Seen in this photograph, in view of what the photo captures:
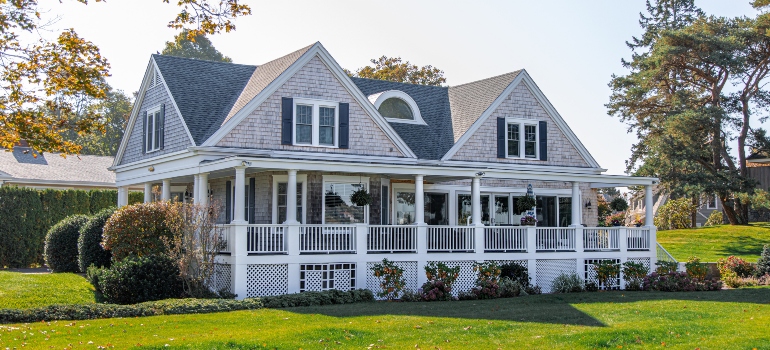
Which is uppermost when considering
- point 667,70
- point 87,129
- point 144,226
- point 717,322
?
point 667,70

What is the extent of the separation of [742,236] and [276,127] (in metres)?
25.6

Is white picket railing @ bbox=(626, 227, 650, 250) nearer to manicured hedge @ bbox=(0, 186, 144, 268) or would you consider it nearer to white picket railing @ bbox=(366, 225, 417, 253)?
white picket railing @ bbox=(366, 225, 417, 253)

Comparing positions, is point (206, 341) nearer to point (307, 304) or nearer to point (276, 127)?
point (307, 304)

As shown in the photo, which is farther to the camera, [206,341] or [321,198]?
[321,198]

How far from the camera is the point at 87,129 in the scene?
1647 cm

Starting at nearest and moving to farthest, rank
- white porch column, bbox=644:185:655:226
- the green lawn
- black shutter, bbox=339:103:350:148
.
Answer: black shutter, bbox=339:103:350:148
white porch column, bbox=644:185:655:226
the green lawn

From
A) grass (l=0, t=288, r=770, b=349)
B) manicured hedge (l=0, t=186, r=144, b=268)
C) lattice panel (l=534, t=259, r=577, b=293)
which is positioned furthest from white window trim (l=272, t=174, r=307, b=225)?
manicured hedge (l=0, t=186, r=144, b=268)

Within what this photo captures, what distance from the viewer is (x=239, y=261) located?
19.4 metres

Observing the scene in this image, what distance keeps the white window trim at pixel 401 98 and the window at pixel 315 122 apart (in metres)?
2.53

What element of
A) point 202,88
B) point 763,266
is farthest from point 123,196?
point 763,266

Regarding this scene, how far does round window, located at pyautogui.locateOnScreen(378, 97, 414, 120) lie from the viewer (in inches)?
1051

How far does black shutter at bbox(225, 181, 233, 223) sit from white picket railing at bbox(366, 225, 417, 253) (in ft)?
16.5

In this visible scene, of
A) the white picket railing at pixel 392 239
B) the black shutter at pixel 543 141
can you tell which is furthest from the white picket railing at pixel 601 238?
the white picket railing at pixel 392 239

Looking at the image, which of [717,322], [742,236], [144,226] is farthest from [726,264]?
[144,226]
